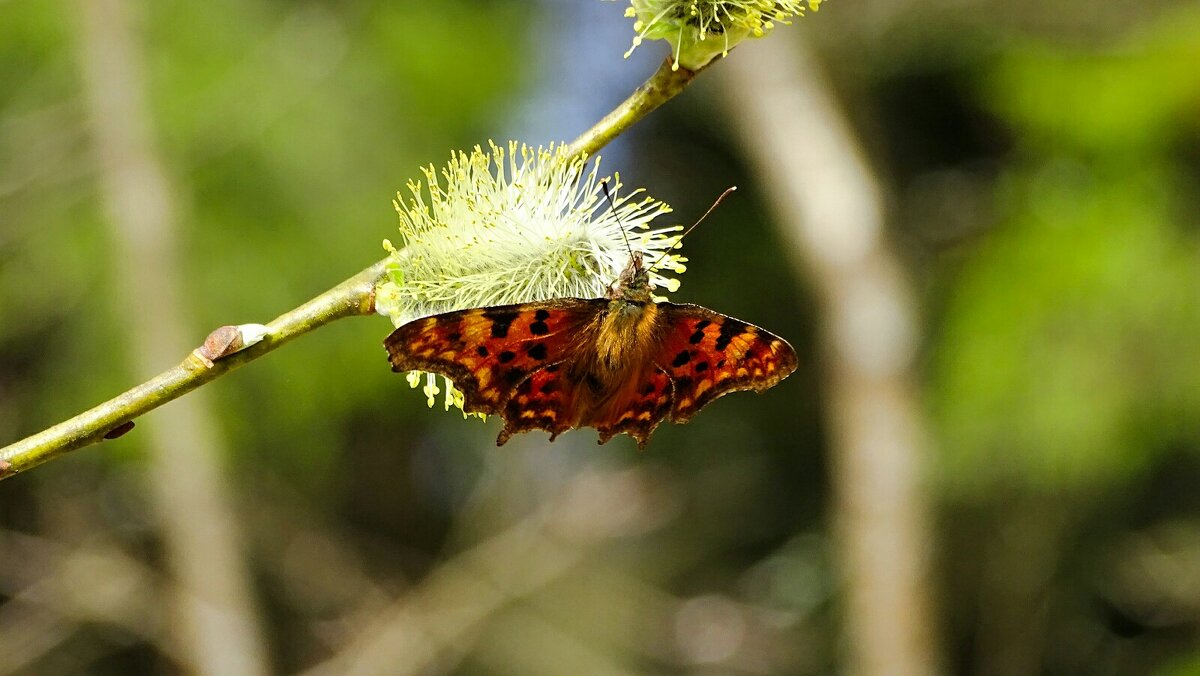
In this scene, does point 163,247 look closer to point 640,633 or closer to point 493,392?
point 493,392

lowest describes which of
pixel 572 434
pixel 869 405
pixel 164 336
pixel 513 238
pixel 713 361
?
pixel 869 405

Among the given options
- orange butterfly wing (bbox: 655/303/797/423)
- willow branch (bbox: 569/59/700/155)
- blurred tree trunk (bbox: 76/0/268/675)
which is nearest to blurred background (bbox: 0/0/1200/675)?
blurred tree trunk (bbox: 76/0/268/675)

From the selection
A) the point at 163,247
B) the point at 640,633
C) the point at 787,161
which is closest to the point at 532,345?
the point at 163,247

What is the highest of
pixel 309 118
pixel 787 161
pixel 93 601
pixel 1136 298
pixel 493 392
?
pixel 309 118

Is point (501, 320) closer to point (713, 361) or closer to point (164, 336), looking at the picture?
point (713, 361)

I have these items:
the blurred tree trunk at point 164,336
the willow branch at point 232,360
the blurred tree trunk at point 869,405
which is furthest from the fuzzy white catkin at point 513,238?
the blurred tree trunk at point 869,405

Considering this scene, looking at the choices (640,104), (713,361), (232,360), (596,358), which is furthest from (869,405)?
(232,360)
